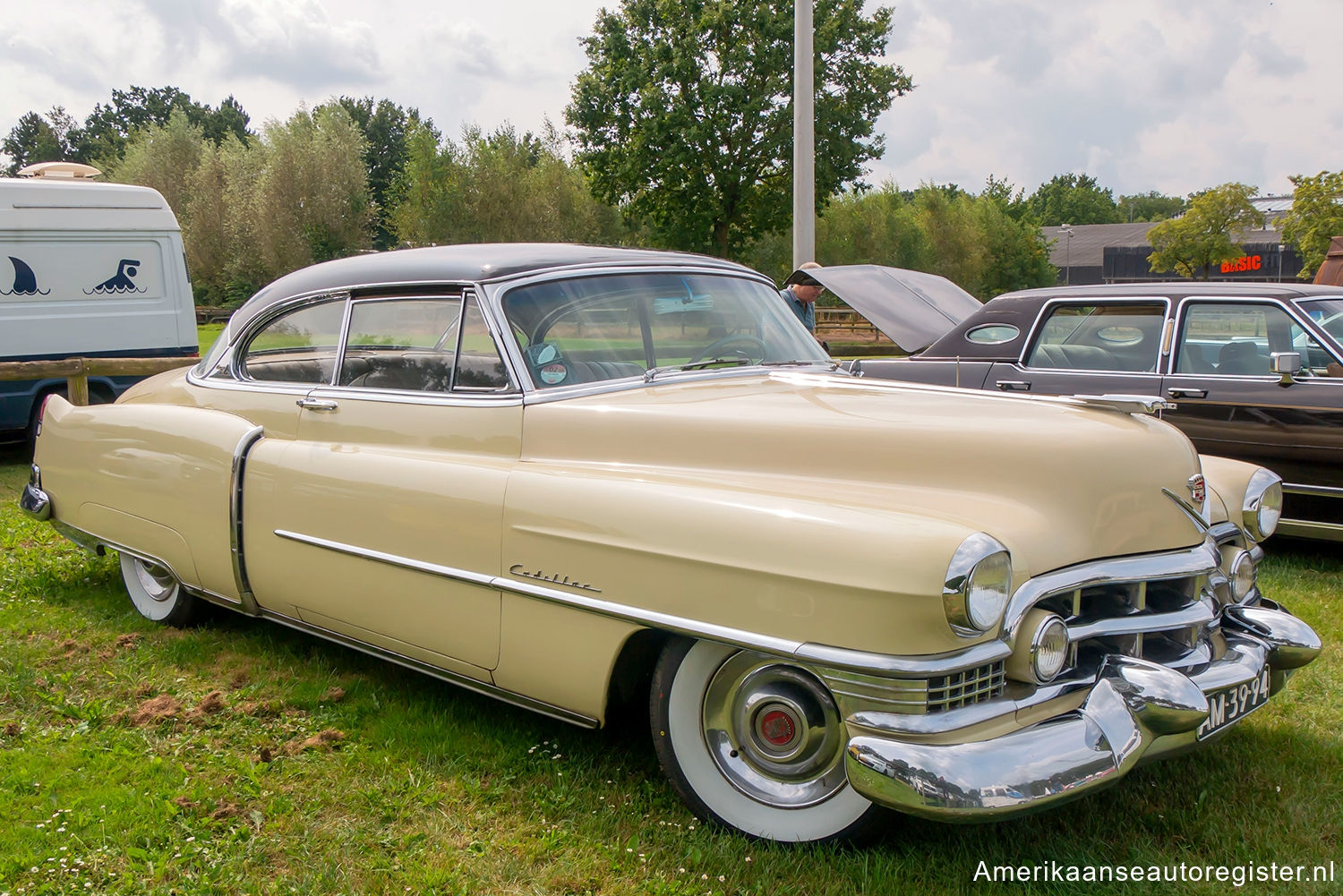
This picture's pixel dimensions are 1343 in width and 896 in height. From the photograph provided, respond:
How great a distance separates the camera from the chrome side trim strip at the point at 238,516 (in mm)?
3770

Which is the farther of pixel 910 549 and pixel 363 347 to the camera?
pixel 363 347

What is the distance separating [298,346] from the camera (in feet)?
13.6

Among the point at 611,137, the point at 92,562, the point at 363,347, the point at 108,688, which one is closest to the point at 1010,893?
the point at 363,347

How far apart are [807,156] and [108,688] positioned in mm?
8588

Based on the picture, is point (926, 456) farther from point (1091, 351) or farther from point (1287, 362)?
point (1091, 351)

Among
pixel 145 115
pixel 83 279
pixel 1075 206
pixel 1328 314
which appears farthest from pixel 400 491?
pixel 1075 206

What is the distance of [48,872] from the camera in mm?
2588

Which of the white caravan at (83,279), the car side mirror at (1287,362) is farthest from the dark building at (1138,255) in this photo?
the white caravan at (83,279)

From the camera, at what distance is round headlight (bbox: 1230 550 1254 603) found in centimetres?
301

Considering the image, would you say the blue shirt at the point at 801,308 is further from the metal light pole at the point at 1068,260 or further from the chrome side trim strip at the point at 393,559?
the metal light pole at the point at 1068,260

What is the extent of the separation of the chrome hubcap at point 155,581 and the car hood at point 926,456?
2237 mm

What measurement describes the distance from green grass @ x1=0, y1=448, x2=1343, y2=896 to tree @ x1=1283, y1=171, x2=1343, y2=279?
26899mm

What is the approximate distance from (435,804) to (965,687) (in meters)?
1.57

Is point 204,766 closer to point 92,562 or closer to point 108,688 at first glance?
point 108,688
